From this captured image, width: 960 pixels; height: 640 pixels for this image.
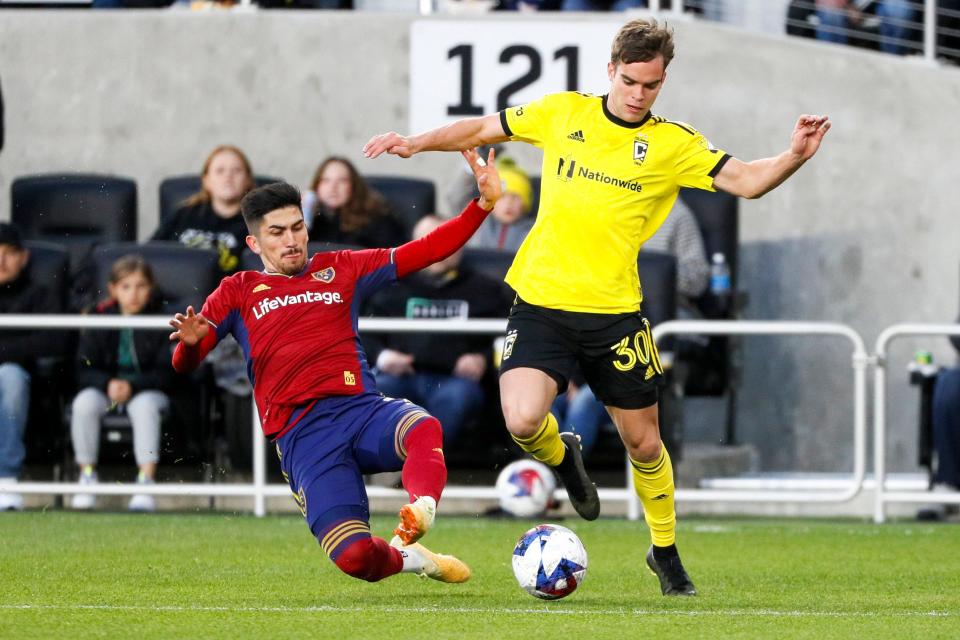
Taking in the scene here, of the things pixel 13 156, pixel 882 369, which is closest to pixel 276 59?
pixel 13 156

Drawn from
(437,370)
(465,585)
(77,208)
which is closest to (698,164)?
(465,585)

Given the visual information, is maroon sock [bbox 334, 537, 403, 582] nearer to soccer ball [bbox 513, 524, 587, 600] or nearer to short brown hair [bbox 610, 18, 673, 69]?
soccer ball [bbox 513, 524, 587, 600]

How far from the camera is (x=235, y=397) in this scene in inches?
426

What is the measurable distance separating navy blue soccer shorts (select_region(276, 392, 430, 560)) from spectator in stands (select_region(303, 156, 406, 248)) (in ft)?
14.6

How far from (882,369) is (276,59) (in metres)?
5.32

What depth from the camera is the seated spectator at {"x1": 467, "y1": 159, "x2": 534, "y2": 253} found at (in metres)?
11.6

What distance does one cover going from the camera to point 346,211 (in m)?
11.6

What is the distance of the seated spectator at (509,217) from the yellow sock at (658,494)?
433cm

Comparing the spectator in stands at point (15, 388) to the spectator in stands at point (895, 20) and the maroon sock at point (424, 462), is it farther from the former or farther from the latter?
the spectator in stands at point (895, 20)

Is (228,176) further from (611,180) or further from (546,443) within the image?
(611,180)

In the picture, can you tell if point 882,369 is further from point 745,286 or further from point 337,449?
point 337,449

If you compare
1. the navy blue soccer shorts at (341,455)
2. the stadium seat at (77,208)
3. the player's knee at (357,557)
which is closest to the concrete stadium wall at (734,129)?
the stadium seat at (77,208)

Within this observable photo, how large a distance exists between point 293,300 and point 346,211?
445 cm

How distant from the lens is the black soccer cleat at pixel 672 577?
23.4ft
